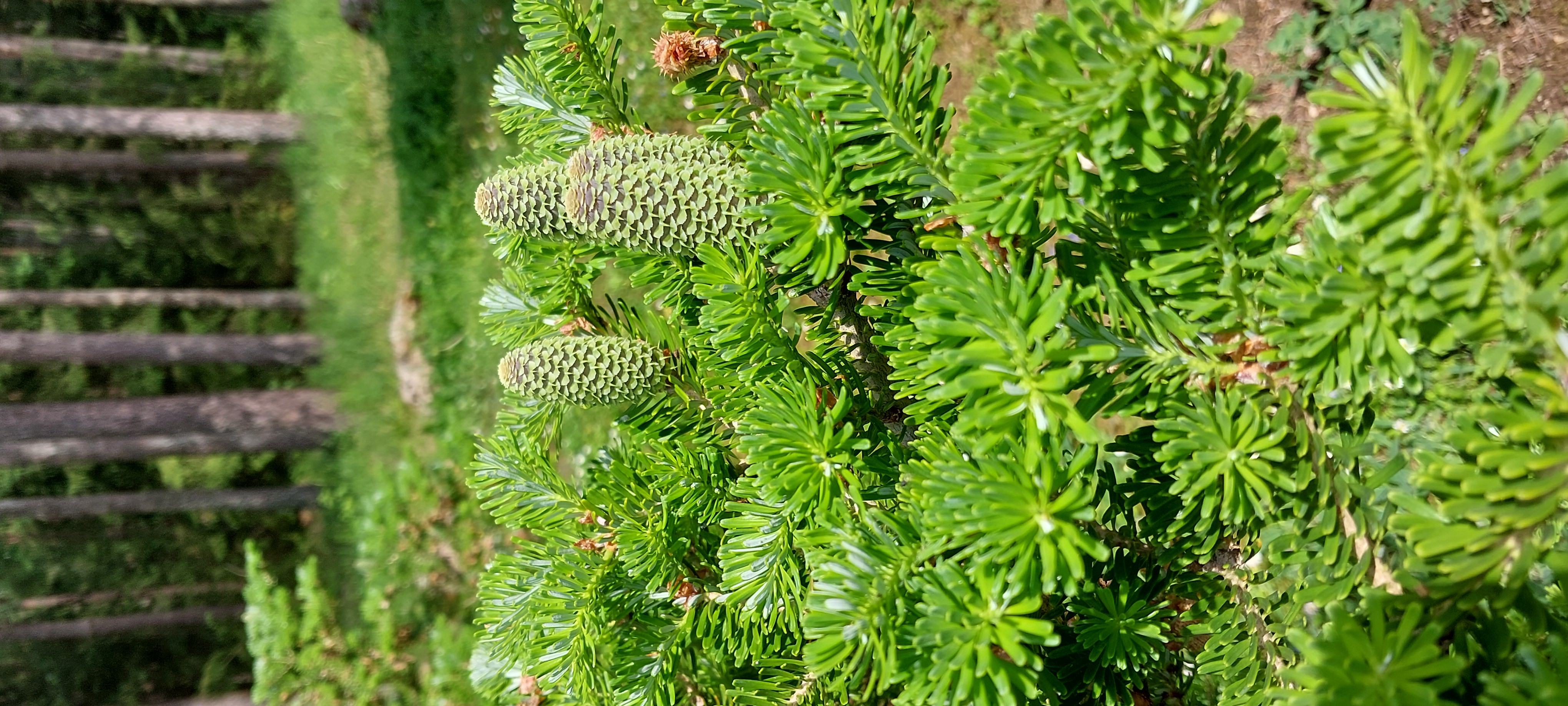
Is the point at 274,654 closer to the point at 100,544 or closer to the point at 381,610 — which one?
the point at 381,610

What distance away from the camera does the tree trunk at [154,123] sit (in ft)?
20.9

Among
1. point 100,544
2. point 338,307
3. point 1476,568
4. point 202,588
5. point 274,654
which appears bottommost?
point 202,588

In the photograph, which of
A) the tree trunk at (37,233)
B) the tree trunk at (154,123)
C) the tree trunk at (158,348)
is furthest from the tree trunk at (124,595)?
the tree trunk at (154,123)

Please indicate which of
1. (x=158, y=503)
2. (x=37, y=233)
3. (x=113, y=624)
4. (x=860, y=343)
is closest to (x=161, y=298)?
(x=37, y=233)

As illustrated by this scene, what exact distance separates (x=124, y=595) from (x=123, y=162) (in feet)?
12.7

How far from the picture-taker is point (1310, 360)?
58cm

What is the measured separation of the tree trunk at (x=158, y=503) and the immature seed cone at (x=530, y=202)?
7.35m

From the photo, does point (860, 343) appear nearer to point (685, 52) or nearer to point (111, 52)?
point (685, 52)

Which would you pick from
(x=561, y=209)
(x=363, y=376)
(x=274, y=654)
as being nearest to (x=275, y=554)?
(x=363, y=376)

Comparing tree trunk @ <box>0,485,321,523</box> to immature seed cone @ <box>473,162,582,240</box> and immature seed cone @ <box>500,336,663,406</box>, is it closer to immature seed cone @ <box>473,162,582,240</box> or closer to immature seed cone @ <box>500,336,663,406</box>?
immature seed cone @ <box>500,336,663,406</box>

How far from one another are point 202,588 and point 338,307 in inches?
110

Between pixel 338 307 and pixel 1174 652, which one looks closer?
pixel 1174 652

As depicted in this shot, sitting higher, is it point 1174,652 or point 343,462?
point 1174,652

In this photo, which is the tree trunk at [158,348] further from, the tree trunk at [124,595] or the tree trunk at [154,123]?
the tree trunk at [124,595]
